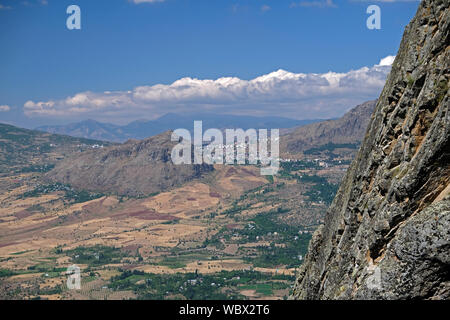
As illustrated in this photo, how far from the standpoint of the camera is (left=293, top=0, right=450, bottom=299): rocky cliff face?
551 inches

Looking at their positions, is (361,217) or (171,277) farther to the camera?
(171,277)

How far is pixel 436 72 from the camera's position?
15.5 metres

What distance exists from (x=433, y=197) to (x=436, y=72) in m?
4.57

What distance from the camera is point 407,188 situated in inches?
607

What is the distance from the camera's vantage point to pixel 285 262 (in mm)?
173250

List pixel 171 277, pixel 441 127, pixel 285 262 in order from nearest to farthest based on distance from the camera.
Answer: pixel 441 127
pixel 171 277
pixel 285 262

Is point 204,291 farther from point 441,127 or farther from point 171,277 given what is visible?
point 441,127

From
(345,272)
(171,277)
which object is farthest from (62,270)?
(345,272)

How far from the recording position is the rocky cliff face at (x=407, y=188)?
45.9ft

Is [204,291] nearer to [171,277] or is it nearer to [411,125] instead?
[171,277]

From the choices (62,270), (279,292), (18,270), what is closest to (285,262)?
(279,292)
